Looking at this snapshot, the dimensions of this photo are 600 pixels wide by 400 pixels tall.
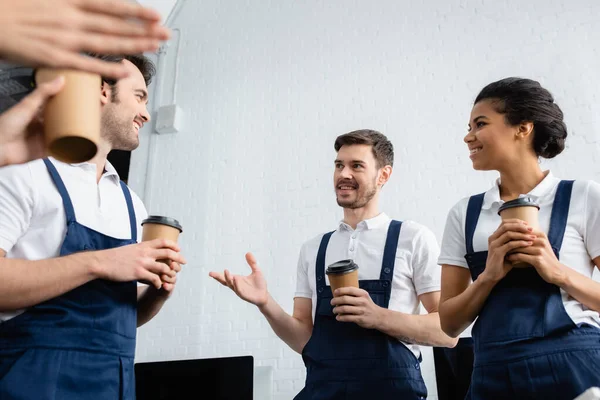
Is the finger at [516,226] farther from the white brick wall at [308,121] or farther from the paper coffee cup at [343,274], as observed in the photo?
the white brick wall at [308,121]

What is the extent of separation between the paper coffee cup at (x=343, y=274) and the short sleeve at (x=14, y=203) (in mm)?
922

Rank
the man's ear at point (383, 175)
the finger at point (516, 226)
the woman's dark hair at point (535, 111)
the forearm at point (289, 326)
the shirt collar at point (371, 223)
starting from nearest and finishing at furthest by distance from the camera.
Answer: the finger at point (516, 226)
the woman's dark hair at point (535, 111)
the forearm at point (289, 326)
the shirt collar at point (371, 223)
the man's ear at point (383, 175)

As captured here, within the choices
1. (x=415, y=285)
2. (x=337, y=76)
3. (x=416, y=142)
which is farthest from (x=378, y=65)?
(x=415, y=285)

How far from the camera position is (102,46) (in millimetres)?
689

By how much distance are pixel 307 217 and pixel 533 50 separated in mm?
1917

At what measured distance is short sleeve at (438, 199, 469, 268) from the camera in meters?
1.59

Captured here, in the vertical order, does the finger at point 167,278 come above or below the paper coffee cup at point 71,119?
below

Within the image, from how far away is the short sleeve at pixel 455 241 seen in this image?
1.59m

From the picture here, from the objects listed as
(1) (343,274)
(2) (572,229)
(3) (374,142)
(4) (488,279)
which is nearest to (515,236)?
Answer: (4) (488,279)

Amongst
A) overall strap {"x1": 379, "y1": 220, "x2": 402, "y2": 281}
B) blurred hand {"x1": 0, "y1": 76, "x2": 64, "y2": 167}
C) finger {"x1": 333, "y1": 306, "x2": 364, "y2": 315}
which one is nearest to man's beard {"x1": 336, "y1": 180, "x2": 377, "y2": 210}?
overall strap {"x1": 379, "y1": 220, "x2": 402, "y2": 281}

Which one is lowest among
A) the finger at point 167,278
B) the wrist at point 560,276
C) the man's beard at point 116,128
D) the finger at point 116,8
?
the wrist at point 560,276

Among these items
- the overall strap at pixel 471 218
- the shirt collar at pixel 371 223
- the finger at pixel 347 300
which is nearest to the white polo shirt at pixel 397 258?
the shirt collar at pixel 371 223

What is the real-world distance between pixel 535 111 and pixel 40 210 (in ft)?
4.81

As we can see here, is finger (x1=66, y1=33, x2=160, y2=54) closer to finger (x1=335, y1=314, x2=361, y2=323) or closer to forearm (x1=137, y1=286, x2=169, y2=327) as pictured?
forearm (x1=137, y1=286, x2=169, y2=327)
